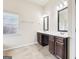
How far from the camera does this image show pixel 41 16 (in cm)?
677

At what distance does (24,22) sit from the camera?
568 centimetres

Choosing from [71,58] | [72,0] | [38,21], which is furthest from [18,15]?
[71,58]

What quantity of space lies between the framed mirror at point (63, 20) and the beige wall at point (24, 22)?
2520 millimetres

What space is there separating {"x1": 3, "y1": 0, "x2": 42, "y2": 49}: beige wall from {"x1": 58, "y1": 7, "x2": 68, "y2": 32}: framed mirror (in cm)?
252

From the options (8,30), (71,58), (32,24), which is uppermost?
(32,24)

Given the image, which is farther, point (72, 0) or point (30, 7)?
point (30, 7)

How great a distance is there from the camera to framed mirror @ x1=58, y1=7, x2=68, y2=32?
3492mm

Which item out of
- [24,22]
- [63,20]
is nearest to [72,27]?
[63,20]

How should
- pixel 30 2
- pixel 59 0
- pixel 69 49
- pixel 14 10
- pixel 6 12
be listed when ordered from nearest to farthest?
1. pixel 69 49
2. pixel 59 0
3. pixel 6 12
4. pixel 14 10
5. pixel 30 2

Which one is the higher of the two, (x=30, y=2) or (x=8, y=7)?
(x=30, y=2)

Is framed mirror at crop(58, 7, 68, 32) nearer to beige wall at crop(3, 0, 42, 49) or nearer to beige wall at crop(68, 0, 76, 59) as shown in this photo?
beige wall at crop(68, 0, 76, 59)

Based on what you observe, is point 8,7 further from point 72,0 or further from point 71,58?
point 71,58

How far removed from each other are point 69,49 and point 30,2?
4.60 meters

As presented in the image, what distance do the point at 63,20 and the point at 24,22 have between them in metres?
2.83
